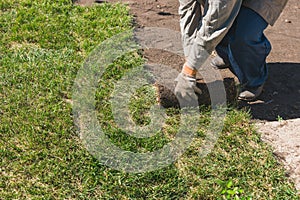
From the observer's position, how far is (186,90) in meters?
3.88

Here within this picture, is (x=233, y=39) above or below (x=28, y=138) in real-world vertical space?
above

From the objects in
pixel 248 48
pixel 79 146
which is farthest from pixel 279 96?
pixel 79 146

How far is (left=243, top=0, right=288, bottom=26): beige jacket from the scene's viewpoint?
3.88 m

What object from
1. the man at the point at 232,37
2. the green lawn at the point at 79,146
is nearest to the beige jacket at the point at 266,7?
the man at the point at 232,37

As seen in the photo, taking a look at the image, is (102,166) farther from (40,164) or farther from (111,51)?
(111,51)

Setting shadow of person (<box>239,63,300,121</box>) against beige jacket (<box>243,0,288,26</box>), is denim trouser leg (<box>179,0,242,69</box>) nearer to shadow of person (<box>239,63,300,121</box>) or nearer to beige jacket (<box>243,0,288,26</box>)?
beige jacket (<box>243,0,288,26</box>)

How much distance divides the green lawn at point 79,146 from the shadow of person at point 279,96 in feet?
0.67

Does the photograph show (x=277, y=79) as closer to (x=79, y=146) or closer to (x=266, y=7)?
(x=266, y=7)

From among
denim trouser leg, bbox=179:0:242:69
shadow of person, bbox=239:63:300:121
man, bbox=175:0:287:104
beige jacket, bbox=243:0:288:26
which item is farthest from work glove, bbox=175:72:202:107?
beige jacket, bbox=243:0:288:26

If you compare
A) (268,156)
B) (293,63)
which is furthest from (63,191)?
(293,63)

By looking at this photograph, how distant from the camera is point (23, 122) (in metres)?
3.83

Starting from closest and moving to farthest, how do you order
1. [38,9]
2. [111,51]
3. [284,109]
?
[284,109]
[111,51]
[38,9]

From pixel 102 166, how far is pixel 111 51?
Result: 1503mm

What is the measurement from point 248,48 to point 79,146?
4.88 ft
